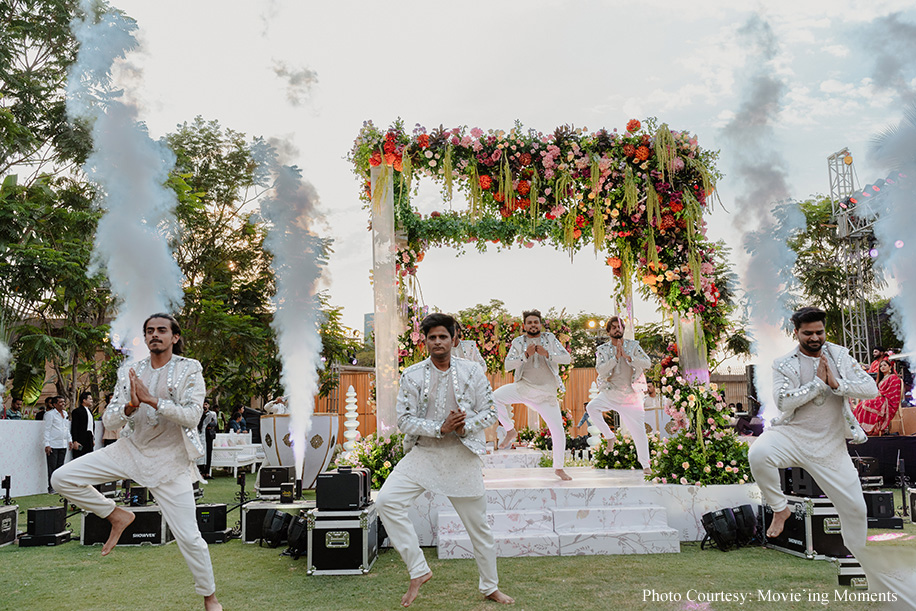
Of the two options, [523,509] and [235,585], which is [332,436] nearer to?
[523,509]

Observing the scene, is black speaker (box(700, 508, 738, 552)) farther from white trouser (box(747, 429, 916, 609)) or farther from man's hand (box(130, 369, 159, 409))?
man's hand (box(130, 369, 159, 409))

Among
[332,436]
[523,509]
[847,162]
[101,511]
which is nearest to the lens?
[101,511]

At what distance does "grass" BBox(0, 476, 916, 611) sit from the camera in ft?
14.8

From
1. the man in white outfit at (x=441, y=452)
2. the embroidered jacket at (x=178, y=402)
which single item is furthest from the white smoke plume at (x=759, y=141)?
the embroidered jacket at (x=178, y=402)

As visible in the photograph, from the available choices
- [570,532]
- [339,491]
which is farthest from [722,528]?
[339,491]

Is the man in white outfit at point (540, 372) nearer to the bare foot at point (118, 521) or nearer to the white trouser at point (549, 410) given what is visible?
the white trouser at point (549, 410)

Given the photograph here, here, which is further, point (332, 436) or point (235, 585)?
point (332, 436)

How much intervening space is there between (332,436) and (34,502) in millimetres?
4649

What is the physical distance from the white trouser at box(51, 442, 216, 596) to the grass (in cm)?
53

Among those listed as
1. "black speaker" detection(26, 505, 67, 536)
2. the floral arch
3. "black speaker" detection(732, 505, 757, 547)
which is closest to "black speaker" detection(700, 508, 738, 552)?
"black speaker" detection(732, 505, 757, 547)

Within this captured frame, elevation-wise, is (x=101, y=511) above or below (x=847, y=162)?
below

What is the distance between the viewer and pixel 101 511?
4.36 meters

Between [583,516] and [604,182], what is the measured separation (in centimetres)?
404

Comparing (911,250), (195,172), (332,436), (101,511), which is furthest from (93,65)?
(911,250)
